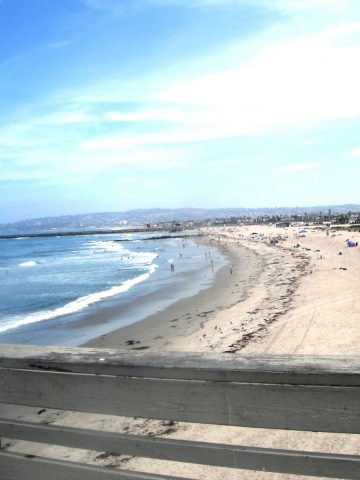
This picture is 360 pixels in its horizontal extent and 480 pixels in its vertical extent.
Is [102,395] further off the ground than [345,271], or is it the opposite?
[102,395]

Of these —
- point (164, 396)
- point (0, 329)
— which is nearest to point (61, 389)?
point (164, 396)

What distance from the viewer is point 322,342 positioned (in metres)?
9.64

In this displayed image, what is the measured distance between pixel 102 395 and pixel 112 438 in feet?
0.59

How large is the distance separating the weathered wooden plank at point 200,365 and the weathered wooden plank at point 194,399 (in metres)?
0.03

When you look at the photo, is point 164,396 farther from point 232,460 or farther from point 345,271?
point 345,271

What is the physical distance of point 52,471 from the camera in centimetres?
196

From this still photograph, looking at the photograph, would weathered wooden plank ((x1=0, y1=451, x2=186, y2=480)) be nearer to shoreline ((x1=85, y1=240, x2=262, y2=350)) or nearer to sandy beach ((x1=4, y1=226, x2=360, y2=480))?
sandy beach ((x1=4, y1=226, x2=360, y2=480))

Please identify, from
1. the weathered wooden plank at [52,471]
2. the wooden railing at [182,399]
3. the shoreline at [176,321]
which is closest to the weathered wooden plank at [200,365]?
the wooden railing at [182,399]

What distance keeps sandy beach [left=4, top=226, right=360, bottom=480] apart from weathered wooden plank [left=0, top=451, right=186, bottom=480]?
1.39 feet

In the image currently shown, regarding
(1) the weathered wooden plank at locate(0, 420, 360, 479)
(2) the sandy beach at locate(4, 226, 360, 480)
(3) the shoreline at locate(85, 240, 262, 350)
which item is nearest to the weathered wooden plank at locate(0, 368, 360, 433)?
(1) the weathered wooden plank at locate(0, 420, 360, 479)

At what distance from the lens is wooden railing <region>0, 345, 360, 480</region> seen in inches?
64.6

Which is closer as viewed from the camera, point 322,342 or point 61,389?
point 61,389

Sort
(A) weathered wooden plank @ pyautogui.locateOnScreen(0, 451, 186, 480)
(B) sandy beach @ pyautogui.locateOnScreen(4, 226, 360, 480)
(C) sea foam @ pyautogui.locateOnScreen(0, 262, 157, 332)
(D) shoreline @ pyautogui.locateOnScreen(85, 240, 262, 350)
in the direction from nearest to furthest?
(A) weathered wooden plank @ pyautogui.locateOnScreen(0, 451, 186, 480), (B) sandy beach @ pyautogui.locateOnScreen(4, 226, 360, 480), (D) shoreline @ pyautogui.locateOnScreen(85, 240, 262, 350), (C) sea foam @ pyautogui.locateOnScreen(0, 262, 157, 332)

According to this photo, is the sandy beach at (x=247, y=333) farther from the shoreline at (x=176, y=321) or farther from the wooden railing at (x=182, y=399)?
the wooden railing at (x=182, y=399)
